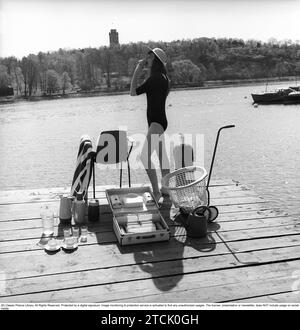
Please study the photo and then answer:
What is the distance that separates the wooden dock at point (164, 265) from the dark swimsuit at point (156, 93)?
41.4 inches

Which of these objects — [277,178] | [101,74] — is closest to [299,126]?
[277,178]

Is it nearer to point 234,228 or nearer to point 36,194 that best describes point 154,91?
point 234,228

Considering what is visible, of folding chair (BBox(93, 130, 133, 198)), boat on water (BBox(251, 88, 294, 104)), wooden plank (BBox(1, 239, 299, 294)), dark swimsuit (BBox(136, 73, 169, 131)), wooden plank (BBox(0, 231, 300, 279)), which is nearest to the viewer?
wooden plank (BBox(1, 239, 299, 294))

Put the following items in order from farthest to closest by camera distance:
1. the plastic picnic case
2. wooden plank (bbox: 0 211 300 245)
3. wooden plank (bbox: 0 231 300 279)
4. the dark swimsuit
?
1. the dark swimsuit
2. wooden plank (bbox: 0 211 300 245)
3. the plastic picnic case
4. wooden plank (bbox: 0 231 300 279)

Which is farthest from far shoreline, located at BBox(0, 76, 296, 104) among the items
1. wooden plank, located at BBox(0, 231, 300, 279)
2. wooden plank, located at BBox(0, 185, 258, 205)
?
wooden plank, located at BBox(0, 231, 300, 279)

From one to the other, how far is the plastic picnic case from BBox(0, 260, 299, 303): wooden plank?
60 centimetres

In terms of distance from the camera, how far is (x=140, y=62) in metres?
4.57

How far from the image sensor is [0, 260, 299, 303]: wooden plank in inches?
112

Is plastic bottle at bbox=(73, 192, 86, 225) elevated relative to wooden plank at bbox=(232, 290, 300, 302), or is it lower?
elevated

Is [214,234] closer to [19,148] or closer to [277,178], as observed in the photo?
[277,178]

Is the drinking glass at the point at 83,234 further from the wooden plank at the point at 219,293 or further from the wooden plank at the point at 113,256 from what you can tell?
the wooden plank at the point at 219,293

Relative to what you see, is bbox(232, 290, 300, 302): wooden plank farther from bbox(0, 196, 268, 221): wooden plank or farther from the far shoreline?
the far shoreline
